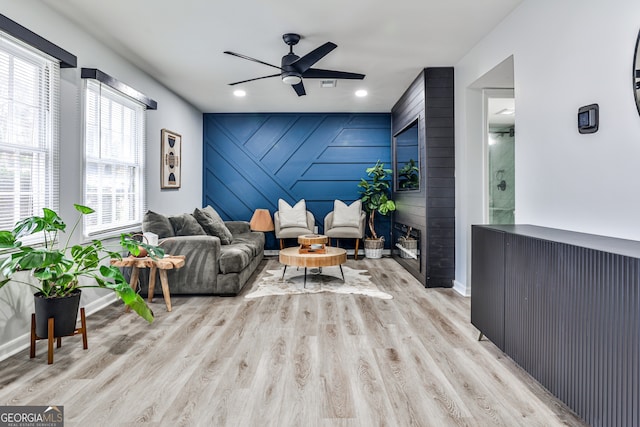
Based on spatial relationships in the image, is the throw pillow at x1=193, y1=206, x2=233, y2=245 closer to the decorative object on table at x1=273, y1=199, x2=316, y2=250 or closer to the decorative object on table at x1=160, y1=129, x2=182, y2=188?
the decorative object on table at x1=160, y1=129, x2=182, y2=188

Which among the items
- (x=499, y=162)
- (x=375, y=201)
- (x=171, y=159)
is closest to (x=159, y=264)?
(x=171, y=159)

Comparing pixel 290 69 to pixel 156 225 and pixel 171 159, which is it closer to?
pixel 156 225

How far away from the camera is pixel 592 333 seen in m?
1.58

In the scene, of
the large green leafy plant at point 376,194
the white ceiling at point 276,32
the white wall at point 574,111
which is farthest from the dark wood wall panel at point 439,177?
the large green leafy plant at point 376,194

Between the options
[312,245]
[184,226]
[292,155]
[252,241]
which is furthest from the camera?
[292,155]

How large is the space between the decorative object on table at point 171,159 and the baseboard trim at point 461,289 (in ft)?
13.1

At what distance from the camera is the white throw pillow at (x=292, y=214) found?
6461mm

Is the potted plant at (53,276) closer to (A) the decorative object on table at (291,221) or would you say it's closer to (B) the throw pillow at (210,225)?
(B) the throw pillow at (210,225)

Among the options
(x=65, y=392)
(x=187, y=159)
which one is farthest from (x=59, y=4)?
(x=187, y=159)

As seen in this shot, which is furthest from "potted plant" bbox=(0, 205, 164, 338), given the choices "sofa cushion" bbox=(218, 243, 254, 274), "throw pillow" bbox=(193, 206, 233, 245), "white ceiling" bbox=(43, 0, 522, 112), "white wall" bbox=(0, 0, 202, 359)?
"throw pillow" bbox=(193, 206, 233, 245)

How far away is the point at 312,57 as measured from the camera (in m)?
3.44

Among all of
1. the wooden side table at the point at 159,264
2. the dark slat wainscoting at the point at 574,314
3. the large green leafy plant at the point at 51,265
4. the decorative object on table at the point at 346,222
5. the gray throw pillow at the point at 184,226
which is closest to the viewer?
the dark slat wainscoting at the point at 574,314

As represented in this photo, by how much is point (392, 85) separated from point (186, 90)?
2951 millimetres

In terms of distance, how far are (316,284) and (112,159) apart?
104 inches
